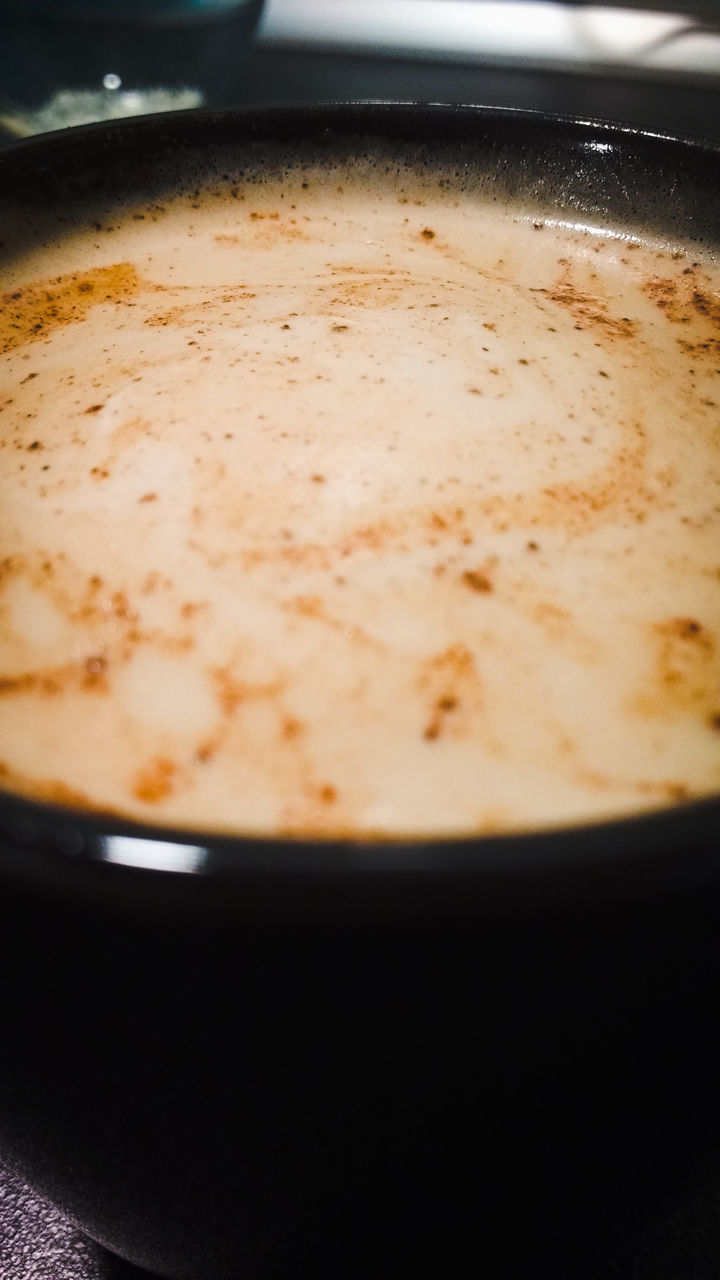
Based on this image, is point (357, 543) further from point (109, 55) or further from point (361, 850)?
point (109, 55)

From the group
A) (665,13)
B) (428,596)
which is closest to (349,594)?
(428,596)

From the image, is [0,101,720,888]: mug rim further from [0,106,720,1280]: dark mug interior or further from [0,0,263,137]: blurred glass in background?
[0,0,263,137]: blurred glass in background

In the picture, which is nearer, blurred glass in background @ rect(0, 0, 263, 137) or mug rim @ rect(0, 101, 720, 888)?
mug rim @ rect(0, 101, 720, 888)

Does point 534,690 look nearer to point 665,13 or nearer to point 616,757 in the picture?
point 616,757

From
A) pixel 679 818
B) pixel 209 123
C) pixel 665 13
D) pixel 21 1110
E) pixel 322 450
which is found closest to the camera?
pixel 679 818

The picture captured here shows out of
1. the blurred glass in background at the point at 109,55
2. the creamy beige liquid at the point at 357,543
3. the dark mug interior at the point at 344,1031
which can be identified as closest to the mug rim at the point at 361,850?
the dark mug interior at the point at 344,1031

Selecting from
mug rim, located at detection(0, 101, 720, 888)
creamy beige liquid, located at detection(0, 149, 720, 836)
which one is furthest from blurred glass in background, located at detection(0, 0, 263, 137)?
mug rim, located at detection(0, 101, 720, 888)
